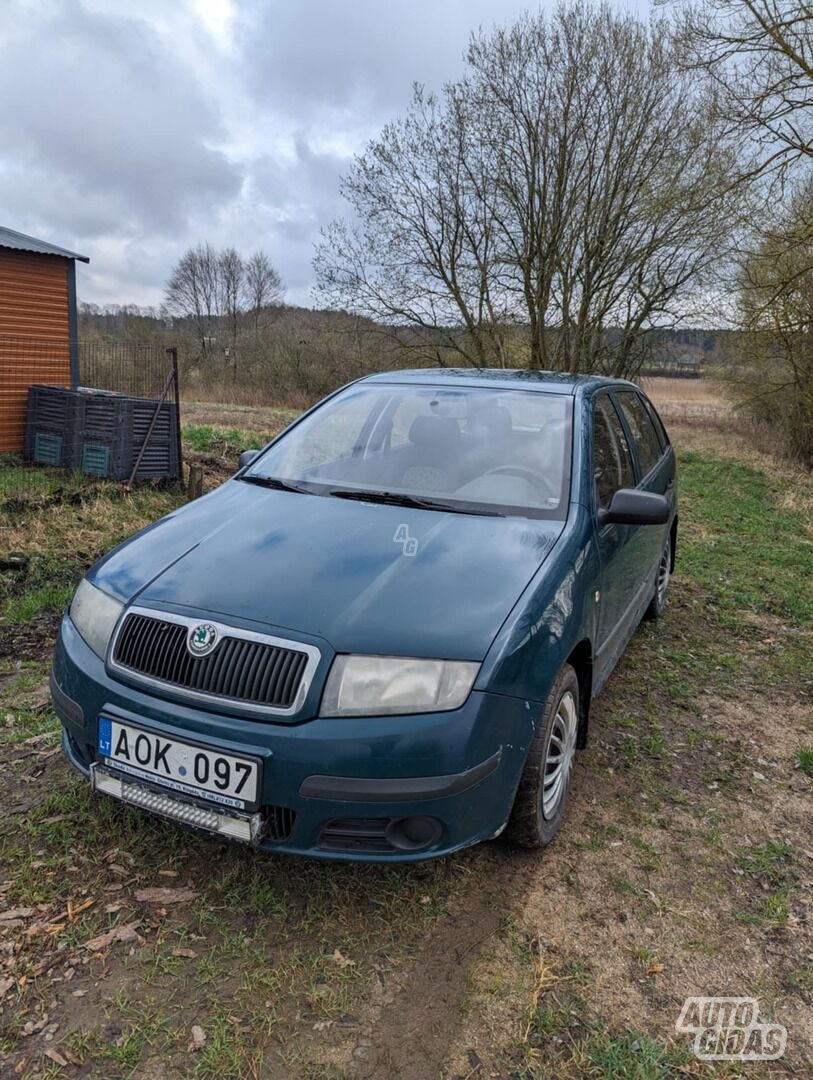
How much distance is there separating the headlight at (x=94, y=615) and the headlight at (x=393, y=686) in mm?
819

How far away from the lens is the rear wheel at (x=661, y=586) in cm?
501

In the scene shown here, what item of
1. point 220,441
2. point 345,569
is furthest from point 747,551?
point 220,441

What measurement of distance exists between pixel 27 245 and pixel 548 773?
11.4 meters

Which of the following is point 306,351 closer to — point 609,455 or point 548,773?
point 609,455

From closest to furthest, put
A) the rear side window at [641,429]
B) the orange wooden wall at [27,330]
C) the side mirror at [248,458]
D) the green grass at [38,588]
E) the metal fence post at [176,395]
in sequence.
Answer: the side mirror at [248,458] < the rear side window at [641,429] < the green grass at [38,588] < the metal fence post at [176,395] < the orange wooden wall at [27,330]

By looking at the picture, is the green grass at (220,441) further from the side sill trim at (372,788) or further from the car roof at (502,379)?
the side sill trim at (372,788)

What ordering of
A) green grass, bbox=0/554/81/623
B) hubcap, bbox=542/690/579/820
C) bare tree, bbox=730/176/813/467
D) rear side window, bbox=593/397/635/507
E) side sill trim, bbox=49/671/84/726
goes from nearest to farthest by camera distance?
side sill trim, bbox=49/671/84/726 < hubcap, bbox=542/690/579/820 < rear side window, bbox=593/397/635/507 < green grass, bbox=0/554/81/623 < bare tree, bbox=730/176/813/467

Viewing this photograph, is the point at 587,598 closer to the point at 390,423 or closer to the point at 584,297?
the point at 390,423

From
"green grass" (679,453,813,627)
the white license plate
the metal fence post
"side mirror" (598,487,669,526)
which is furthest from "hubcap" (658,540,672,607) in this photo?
the metal fence post

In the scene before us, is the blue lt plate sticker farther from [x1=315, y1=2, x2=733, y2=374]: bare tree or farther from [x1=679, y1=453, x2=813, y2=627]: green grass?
[x1=315, y1=2, x2=733, y2=374]: bare tree

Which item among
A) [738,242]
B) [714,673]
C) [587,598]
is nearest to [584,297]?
[738,242]

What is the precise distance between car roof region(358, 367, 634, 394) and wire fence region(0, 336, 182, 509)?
4.92m

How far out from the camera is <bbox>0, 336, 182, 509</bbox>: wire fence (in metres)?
8.55

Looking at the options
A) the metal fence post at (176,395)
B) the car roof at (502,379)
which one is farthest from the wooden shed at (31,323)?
the car roof at (502,379)
